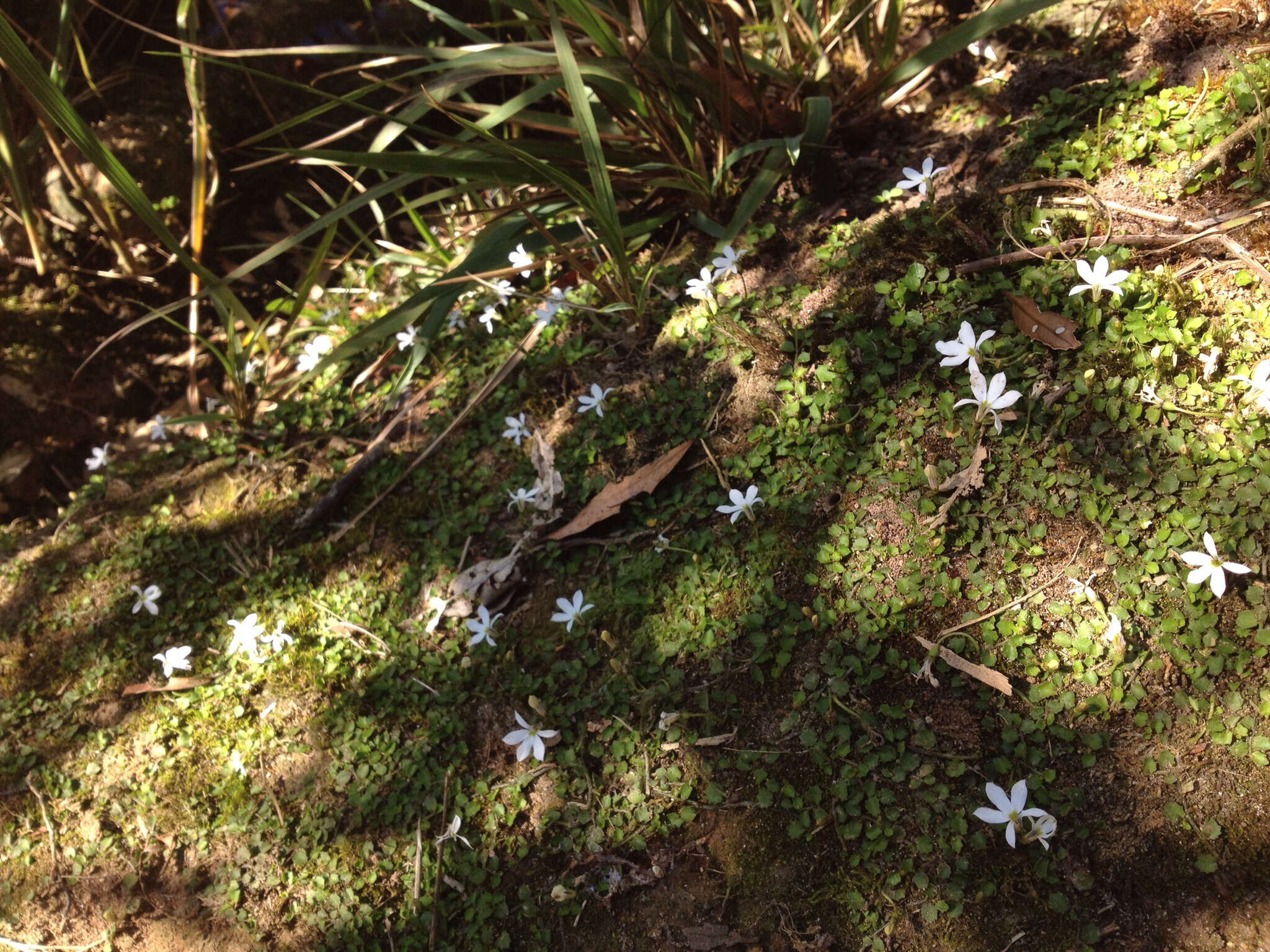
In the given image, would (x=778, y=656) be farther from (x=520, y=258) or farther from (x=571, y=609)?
(x=520, y=258)

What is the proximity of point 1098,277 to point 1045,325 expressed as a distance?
17cm

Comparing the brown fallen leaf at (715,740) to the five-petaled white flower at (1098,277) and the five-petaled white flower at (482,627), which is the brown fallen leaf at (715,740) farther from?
the five-petaled white flower at (1098,277)

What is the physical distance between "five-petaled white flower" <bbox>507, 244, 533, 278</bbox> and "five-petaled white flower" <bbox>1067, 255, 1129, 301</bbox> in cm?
191

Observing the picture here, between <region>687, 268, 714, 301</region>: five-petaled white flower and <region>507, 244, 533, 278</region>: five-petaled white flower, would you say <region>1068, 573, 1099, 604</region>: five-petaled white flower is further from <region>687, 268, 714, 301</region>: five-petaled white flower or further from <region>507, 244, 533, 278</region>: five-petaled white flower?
<region>507, 244, 533, 278</region>: five-petaled white flower

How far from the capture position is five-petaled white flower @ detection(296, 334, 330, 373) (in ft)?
11.8

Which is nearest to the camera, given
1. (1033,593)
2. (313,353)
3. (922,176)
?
(1033,593)

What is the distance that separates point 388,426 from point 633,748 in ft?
5.66

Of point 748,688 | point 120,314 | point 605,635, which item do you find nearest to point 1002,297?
point 748,688

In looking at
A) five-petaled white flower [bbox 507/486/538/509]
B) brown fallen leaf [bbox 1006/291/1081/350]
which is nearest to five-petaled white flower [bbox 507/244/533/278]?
five-petaled white flower [bbox 507/486/538/509]

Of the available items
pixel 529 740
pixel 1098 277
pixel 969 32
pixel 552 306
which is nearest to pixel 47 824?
pixel 529 740

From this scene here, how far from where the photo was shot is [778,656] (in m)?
2.14

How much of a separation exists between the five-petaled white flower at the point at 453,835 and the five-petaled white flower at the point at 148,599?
1.52 metres

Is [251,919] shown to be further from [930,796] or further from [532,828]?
[930,796]

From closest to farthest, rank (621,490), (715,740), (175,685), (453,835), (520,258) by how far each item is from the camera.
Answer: (715,740)
(453,835)
(621,490)
(175,685)
(520,258)
